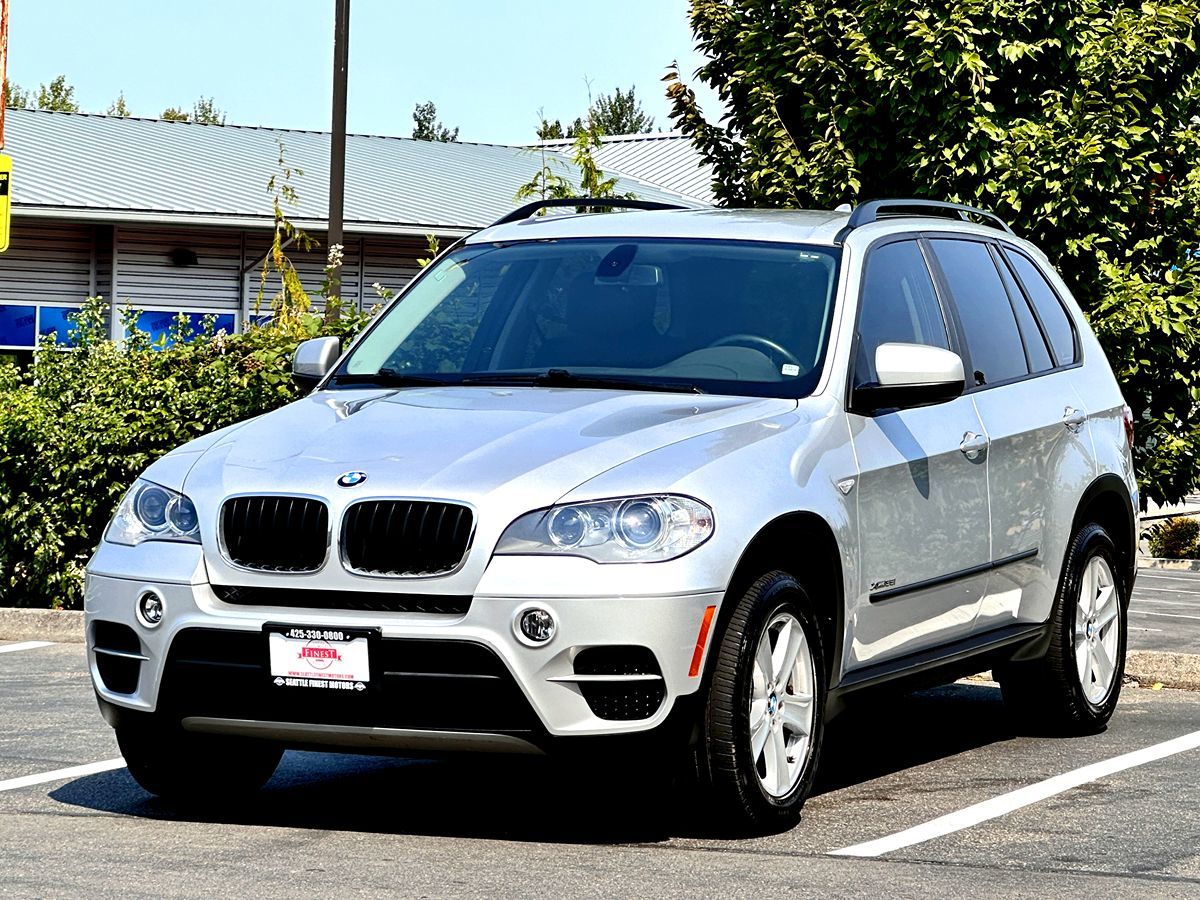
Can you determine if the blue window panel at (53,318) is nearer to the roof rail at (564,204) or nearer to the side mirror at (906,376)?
the roof rail at (564,204)

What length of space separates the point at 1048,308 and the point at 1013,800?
2533mm

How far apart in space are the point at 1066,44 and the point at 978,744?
6396 millimetres

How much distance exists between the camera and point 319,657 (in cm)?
578

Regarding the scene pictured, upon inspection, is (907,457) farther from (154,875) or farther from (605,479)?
(154,875)

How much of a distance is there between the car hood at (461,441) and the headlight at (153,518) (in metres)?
0.07

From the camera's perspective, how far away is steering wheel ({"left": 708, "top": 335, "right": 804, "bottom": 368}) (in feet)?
22.4

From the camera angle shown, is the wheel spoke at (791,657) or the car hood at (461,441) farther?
the wheel spoke at (791,657)

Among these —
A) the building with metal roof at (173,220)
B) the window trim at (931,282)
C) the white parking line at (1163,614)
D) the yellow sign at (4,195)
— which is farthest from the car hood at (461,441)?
the building with metal roof at (173,220)

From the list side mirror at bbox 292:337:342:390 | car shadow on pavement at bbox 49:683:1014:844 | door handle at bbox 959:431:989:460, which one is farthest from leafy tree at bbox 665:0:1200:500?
side mirror at bbox 292:337:342:390

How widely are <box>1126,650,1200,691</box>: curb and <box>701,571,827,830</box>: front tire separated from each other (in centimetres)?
446

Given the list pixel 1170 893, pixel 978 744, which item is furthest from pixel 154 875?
pixel 978 744

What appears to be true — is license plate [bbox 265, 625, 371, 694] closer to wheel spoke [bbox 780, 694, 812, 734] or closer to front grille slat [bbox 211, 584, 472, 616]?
front grille slat [bbox 211, 584, 472, 616]

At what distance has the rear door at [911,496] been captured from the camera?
6.69 meters

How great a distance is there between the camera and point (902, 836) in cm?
623
